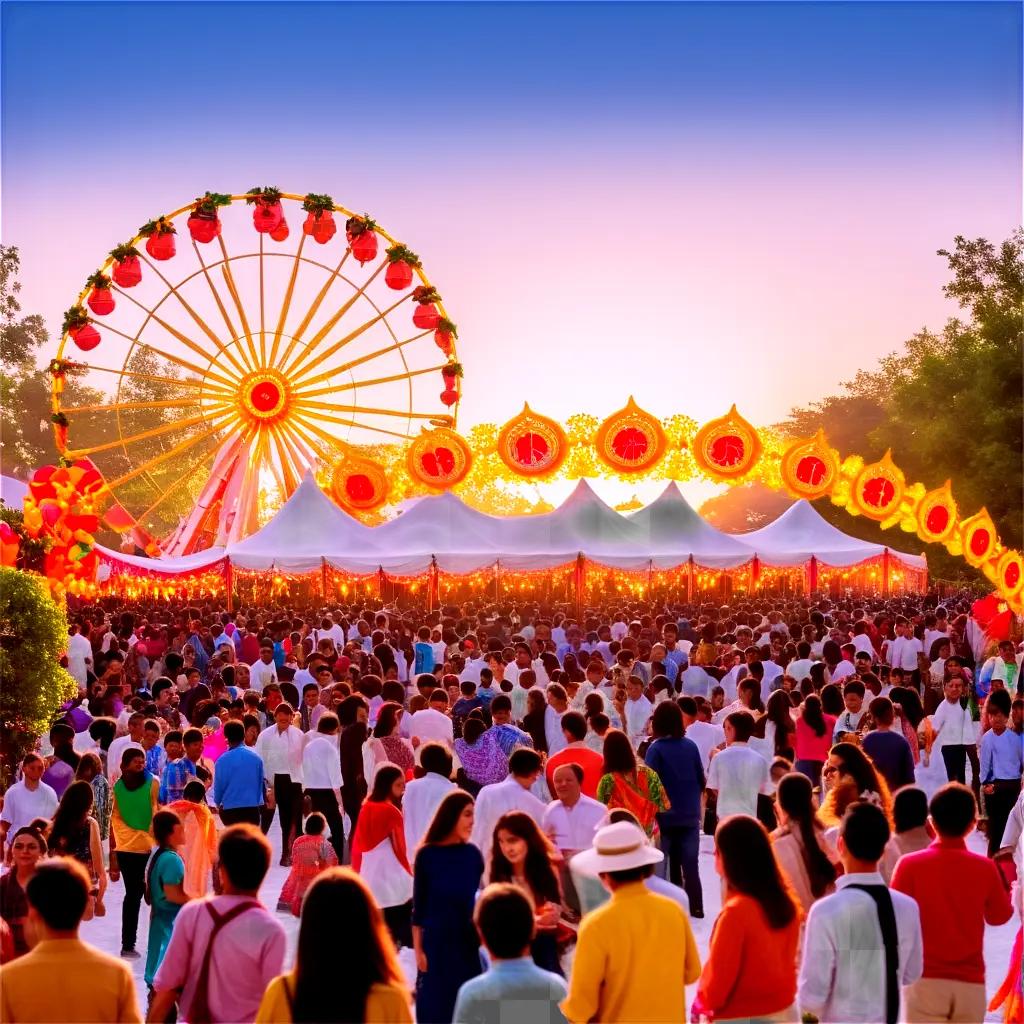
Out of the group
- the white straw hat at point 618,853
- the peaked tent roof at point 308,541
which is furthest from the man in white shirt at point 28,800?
the peaked tent roof at point 308,541

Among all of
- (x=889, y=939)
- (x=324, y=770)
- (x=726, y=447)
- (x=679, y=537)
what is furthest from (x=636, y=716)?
(x=726, y=447)

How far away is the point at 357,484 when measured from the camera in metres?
31.9

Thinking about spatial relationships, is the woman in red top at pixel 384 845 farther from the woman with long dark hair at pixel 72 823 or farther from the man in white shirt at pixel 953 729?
the man in white shirt at pixel 953 729

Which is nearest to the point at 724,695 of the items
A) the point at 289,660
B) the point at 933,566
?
the point at 289,660

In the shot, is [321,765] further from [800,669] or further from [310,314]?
[310,314]

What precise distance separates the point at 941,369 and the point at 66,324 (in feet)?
91.3

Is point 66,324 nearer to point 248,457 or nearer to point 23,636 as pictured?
point 248,457

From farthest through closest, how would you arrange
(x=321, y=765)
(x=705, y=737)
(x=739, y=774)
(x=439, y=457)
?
(x=439, y=457), (x=705, y=737), (x=321, y=765), (x=739, y=774)

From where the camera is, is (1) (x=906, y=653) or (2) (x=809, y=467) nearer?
(1) (x=906, y=653)

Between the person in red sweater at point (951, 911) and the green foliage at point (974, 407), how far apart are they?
37.3 metres

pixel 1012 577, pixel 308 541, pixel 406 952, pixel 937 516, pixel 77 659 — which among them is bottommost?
pixel 406 952

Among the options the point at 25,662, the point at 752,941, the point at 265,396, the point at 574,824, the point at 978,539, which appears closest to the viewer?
the point at 752,941

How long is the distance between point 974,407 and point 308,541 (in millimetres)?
24767

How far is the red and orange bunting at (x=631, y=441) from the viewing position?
29078mm
